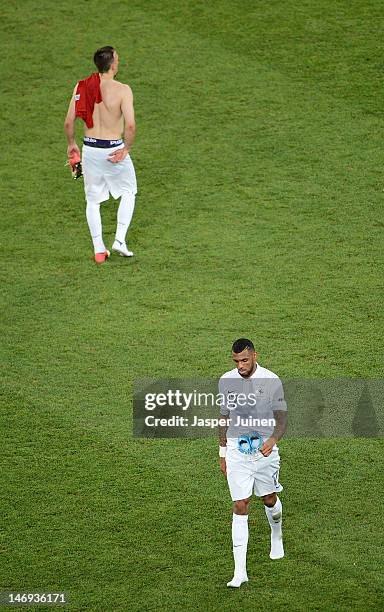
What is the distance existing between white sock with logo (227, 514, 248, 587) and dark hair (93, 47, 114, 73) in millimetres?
4876

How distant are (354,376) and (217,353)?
4.01 feet

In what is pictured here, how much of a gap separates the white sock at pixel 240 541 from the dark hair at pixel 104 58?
4.88m

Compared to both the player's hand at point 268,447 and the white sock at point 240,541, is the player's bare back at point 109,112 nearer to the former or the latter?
the player's hand at point 268,447

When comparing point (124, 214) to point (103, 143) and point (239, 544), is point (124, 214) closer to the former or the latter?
point (103, 143)

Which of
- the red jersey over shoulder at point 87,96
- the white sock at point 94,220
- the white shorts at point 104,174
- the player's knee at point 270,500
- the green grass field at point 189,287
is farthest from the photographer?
the white sock at point 94,220

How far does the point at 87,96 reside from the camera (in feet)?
38.1

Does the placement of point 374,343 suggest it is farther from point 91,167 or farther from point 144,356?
point 91,167

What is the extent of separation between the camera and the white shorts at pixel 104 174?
1182cm

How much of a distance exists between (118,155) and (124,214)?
0.60 m

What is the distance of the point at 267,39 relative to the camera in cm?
1546

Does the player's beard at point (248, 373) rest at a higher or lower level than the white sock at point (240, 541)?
higher

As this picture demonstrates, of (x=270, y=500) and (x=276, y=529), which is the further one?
(x=276, y=529)

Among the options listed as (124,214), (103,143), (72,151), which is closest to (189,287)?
(124,214)

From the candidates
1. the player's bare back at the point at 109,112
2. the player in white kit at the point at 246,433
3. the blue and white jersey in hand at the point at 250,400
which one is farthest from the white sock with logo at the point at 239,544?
the player's bare back at the point at 109,112
